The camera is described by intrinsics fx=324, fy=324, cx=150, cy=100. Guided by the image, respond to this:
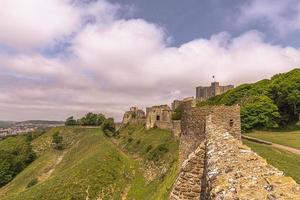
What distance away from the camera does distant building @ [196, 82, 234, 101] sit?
451ft

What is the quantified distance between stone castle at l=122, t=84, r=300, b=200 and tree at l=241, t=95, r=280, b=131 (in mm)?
29378

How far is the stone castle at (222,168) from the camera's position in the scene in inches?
177

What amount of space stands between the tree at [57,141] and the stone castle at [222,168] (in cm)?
7360

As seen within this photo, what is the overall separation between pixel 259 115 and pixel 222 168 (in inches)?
1628

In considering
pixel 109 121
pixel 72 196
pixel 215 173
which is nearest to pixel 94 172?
pixel 72 196

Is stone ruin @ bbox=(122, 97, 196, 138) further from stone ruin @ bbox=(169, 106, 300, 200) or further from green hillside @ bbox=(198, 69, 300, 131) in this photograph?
stone ruin @ bbox=(169, 106, 300, 200)

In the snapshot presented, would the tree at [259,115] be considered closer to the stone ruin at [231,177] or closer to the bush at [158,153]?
the bush at [158,153]

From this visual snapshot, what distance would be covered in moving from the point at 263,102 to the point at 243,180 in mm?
45555

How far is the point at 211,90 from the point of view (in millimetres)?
142625

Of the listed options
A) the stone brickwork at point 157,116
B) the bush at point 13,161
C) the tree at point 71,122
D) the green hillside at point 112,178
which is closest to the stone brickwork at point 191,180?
the green hillside at point 112,178

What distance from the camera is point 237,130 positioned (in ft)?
52.7

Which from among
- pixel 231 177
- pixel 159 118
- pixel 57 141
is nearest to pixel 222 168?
pixel 231 177

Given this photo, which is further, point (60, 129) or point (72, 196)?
point (60, 129)

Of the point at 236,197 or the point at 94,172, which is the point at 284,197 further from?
the point at 94,172
